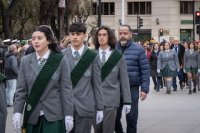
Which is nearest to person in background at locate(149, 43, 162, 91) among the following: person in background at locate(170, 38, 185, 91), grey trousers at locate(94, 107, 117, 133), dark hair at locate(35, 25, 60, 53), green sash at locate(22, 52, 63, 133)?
person in background at locate(170, 38, 185, 91)

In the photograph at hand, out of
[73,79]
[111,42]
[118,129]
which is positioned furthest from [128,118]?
[73,79]

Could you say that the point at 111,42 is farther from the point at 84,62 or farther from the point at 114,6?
the point at 114,6

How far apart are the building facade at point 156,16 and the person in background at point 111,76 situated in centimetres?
6639

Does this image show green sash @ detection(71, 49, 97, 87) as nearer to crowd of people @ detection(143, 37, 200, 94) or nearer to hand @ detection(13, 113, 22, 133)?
hand @ detection(13, 113, 22, 133)

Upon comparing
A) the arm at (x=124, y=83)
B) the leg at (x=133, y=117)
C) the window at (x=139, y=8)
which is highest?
the window at (x=139, y=8)

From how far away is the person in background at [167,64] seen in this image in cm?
2292

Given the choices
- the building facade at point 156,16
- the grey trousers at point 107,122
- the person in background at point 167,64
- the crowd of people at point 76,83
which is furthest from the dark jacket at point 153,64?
the building facade at point 156,16

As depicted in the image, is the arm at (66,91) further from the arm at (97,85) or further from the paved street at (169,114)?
the paved street at (169,114)

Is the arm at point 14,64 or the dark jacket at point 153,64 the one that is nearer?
the arm at point 14,64

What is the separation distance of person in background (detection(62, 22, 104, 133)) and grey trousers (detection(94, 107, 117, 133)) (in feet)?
3.53

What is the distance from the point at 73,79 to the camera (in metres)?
7.91

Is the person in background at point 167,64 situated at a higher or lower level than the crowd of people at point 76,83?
lower

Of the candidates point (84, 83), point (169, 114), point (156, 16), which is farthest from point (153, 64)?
point (156, 16)

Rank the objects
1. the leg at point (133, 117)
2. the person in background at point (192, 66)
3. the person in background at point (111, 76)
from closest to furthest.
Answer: the person in background at point (111, 76) < the leg at point (133, 117) < the person in background at point (192, 66)
